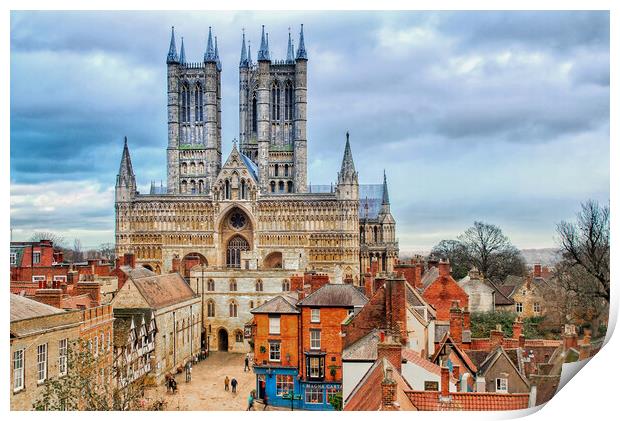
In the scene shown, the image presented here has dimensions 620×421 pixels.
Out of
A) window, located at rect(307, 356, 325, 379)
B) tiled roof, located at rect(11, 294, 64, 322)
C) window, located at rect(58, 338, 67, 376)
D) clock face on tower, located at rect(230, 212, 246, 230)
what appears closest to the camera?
tiled roof, located at rect(11, 294, 64, 322)

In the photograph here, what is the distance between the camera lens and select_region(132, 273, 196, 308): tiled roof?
3541 centimetres

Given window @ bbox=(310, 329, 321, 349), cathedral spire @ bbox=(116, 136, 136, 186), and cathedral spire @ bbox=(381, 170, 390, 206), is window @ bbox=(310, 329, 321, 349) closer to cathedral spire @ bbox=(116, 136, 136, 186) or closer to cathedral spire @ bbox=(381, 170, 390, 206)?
cathedral spire @ bbox=(116, 136, 136, 186)

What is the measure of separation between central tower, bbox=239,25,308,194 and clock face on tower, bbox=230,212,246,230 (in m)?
4.75

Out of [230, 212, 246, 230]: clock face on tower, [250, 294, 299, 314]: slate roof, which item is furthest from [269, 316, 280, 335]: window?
[230, 212, 246, 230]: clock face on tower

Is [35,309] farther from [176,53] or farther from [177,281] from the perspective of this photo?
[176,53]

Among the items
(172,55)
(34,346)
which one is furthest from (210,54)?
(34,346)

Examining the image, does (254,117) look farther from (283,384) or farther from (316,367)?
(316,367)

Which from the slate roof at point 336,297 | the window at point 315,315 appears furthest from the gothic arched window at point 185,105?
the window at point 315,315

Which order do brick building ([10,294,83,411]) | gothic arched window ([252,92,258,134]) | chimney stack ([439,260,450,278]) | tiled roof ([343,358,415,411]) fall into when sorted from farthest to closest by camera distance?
gothic arched window ([252,92,258,134])
chimney stack ([439,260,450,278])
brick building ([10,294,83,411])
tiled roof ([343,358,415,411])

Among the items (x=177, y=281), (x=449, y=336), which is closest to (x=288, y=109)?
(x=177, y=281)

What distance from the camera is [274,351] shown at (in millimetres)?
29750

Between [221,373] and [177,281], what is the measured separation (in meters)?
7.76

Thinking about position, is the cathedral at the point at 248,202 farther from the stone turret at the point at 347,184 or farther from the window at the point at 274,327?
the window at the point at 274,327
